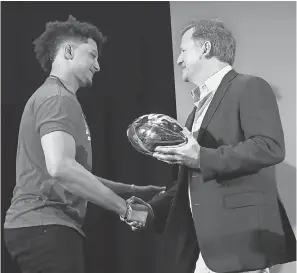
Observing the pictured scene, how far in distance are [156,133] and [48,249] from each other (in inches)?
20.8

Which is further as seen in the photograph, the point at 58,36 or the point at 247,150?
the point at 58,36

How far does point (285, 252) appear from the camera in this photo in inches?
57.3

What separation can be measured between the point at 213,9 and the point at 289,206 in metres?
0.93

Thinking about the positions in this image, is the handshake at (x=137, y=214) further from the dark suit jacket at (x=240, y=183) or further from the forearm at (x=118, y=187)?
the dark suit jacket at (x=240, y=183)

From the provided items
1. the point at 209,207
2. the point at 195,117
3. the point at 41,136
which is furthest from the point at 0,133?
the point at 209,207

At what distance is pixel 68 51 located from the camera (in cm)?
184

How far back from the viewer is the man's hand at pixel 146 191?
188 centimetres

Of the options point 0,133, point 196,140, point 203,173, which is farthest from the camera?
point 0,133

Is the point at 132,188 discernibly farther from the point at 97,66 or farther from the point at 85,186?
the point at 97,66

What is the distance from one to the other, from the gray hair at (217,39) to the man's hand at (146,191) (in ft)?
1.87

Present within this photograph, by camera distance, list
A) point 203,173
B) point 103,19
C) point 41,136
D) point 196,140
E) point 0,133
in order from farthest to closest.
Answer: point 103,19 → point 0,133 → point 41,136 → point 196,140 → point 203,173

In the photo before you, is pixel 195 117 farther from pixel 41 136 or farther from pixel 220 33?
pixel 41 136

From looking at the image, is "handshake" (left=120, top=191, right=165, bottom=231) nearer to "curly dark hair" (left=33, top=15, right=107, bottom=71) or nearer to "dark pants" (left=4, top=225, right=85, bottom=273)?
"dark pants" (left=4, top=225, right=85, bottom=273)

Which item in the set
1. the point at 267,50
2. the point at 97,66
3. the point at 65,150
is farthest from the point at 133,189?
the point at 267,50
